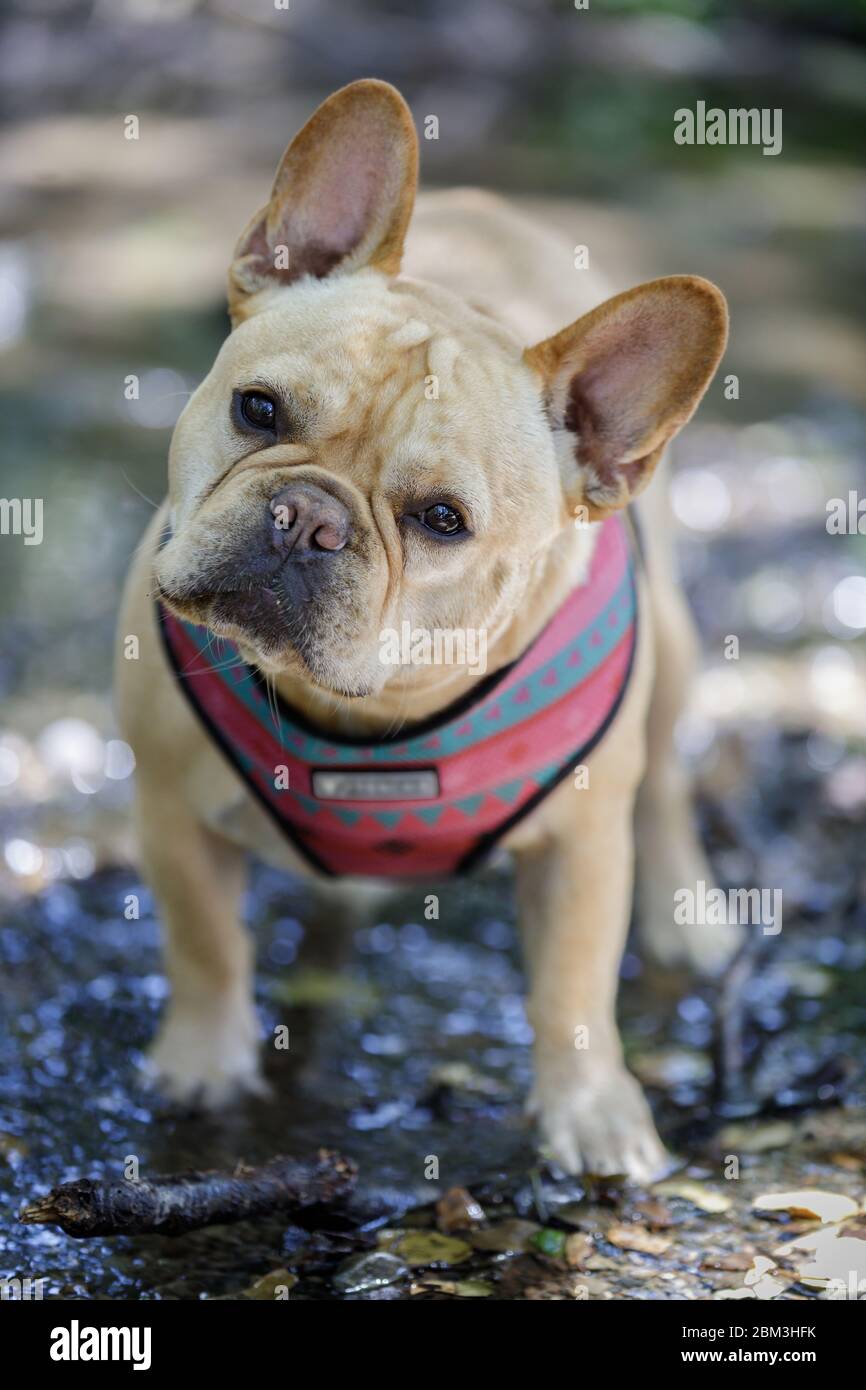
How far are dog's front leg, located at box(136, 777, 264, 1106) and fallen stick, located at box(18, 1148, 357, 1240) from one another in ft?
1.25

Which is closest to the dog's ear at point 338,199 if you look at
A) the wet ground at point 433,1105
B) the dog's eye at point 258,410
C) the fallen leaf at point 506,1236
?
the dog's eye at point 258,410

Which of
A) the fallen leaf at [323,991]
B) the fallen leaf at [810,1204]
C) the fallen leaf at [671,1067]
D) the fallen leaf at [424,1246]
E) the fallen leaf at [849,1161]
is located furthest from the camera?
the fallen leaf at [323,991]

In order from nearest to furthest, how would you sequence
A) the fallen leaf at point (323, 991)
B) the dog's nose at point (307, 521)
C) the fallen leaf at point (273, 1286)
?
the dog's nose at point (307, 521), the fallen leaf at point (273, 1286), the fallen leaf at point (323, 991)

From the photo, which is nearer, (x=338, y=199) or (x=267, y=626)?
(x=267, y=626)

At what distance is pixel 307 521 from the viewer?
7.75 ft

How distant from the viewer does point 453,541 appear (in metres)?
2.48

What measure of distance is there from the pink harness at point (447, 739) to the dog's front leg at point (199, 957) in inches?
9.8

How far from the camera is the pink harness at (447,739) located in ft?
9.11

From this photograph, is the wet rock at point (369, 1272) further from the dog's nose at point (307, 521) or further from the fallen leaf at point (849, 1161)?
the dog's nose at point (307, 521)

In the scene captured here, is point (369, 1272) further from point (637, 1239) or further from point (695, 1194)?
point (695, 1194)

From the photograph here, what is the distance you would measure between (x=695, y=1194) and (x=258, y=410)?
1627 mm

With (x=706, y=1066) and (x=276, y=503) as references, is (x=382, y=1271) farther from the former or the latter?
(x=276, y=503)

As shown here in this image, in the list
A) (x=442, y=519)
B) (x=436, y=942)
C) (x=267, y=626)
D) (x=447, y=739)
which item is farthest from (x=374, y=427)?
(x=436, y=942)
